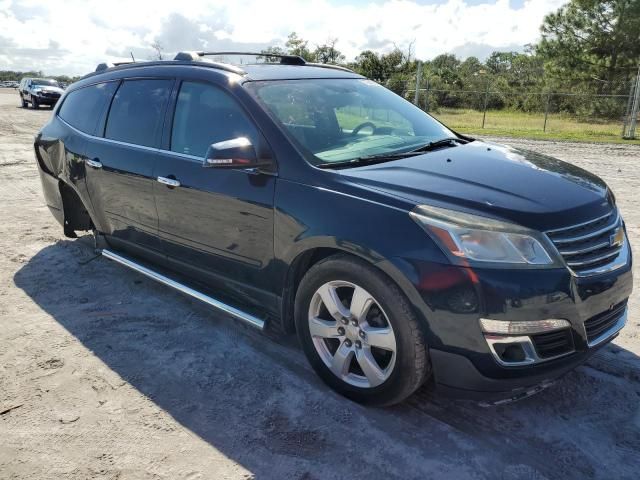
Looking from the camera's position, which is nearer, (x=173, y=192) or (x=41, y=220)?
(x=173, y=192)

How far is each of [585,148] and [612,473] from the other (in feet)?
50.8

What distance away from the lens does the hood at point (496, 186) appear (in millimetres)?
2545

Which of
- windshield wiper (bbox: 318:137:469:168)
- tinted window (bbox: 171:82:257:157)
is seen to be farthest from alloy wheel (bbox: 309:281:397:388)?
tinted window (bbox: 171:82:257:157)

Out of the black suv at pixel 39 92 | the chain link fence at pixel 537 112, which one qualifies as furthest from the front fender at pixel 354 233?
the black suv at pixel 39 92

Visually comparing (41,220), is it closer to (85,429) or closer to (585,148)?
(85,429)

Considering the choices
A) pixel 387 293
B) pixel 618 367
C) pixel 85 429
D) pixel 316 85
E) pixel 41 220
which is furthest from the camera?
pixel 41 220

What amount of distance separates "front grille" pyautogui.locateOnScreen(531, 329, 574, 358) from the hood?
Answer: 486mm

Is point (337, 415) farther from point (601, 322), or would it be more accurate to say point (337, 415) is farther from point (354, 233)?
point (601, 322)

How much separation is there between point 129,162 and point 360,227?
2.21 metres

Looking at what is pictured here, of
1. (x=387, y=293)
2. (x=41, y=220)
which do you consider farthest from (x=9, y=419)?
(x=41, y=220)

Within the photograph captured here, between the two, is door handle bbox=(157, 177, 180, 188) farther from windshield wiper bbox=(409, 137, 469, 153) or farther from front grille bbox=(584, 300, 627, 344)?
front grille bbox=(584, 300, 627, 344)

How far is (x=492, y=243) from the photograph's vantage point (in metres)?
2.44

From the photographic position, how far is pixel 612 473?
2439 millimetres

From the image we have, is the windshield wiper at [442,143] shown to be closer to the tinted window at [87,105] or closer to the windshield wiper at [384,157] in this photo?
the windshield wiper at [384,157]
